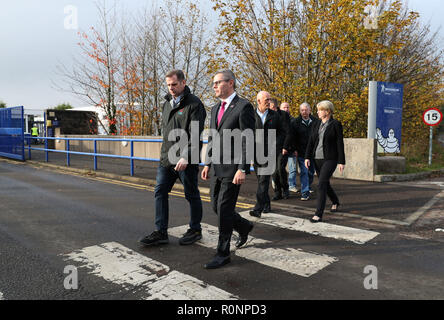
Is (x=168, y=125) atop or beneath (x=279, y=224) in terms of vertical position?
atop

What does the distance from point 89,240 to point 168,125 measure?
1735 millimetres

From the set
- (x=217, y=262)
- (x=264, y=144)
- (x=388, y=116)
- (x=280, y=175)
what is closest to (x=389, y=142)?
(x=388, y=116)

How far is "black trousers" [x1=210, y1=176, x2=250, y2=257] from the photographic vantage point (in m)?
3.52

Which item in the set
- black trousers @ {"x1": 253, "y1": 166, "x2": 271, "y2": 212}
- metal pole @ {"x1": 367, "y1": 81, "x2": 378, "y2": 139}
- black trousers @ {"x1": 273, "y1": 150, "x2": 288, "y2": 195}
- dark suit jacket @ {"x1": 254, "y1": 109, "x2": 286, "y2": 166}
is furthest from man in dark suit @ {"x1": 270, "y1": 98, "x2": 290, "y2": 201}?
metal pole @ {"x1": 367, "y1": 81, "x2": 378, "y2": 139}

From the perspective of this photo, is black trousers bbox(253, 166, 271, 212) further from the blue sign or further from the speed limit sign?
the speed limit sign

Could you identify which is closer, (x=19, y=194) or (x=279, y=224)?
(x=279, y=224)

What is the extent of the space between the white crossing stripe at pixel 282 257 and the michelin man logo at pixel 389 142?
787cm

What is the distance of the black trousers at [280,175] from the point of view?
6736 mm

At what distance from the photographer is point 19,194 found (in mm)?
7578
